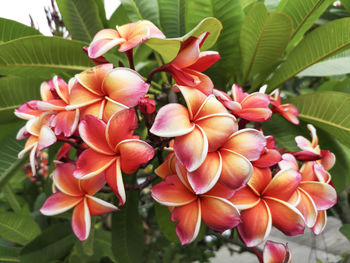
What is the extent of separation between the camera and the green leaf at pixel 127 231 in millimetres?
807

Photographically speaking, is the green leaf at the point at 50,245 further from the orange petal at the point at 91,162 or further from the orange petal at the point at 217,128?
the orange petal at the point at 217,128

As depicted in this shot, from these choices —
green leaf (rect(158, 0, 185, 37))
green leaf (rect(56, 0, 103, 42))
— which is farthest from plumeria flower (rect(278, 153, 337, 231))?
green leaf (rect(56, 0, 103, 42))

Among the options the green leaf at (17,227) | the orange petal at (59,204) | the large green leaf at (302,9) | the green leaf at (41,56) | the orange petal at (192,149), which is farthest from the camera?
the green leaf at (17,227)

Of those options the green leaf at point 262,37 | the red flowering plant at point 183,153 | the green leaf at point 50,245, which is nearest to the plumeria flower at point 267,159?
the red flowering plant at point 183,153

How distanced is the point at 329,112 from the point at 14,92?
806 mm

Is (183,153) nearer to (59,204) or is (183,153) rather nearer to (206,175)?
(206,175)

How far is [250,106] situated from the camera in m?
0.57

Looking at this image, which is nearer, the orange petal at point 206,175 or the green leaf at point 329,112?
the orange petal at point 206,175

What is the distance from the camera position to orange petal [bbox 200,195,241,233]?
0.45 metres

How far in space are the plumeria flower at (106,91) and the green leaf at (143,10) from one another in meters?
0.36

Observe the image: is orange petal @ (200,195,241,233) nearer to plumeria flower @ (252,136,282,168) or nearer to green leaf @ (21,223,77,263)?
plumeria flower @ (252,136,282,168)

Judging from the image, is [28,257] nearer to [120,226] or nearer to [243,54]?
[120,226]

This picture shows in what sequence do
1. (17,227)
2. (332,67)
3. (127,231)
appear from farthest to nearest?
(17,227) < (332,67) < (127,231)

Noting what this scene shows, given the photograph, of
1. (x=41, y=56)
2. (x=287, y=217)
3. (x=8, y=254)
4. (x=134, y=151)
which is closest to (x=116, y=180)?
(x=134, y=151)
